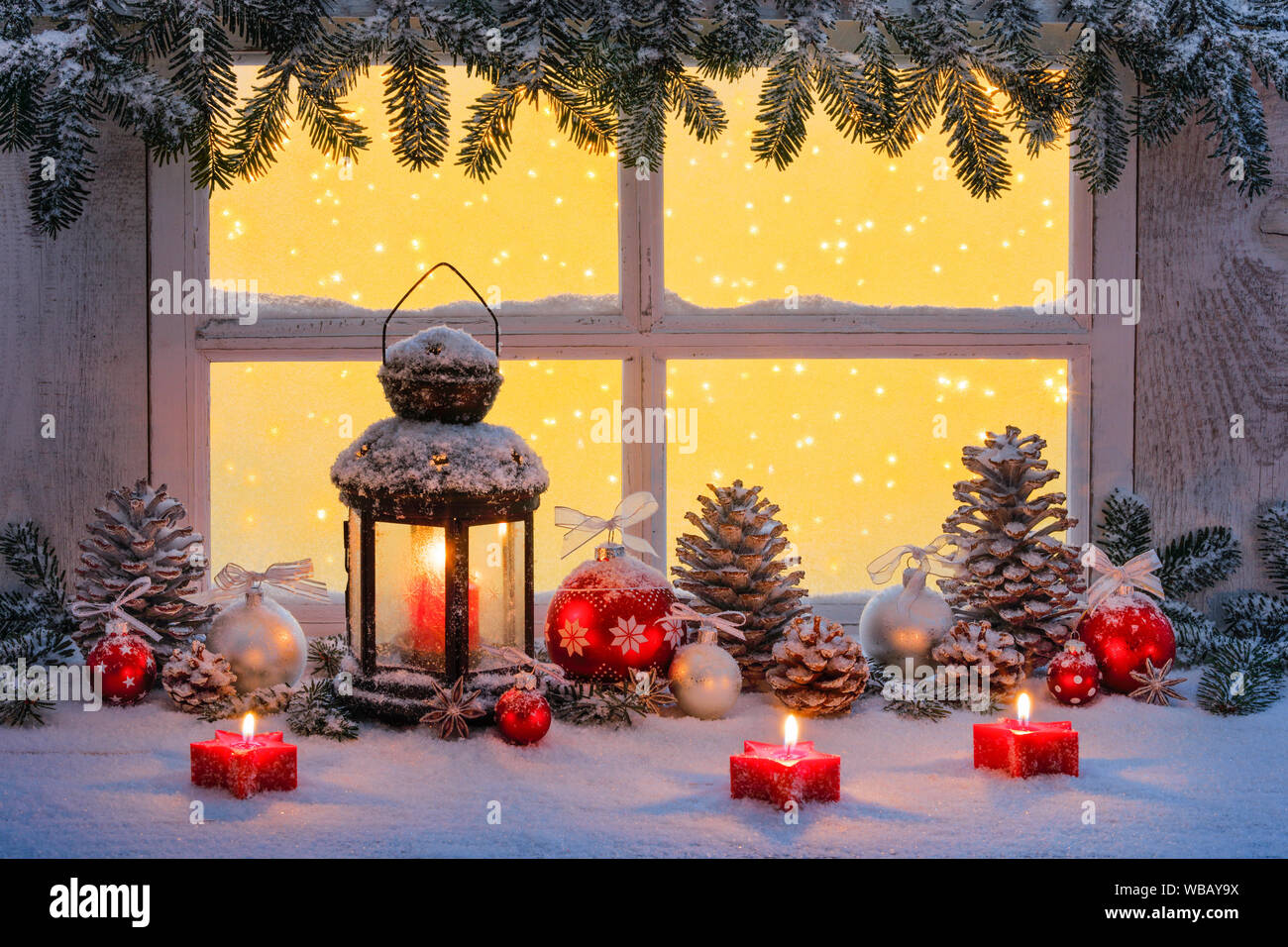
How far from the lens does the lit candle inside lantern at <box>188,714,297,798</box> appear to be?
1.35 metres

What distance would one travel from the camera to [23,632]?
1.99 m

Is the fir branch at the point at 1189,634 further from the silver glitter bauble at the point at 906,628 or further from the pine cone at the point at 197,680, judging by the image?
the pine cone at the point at 197,680

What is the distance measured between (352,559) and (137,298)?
2.60ft

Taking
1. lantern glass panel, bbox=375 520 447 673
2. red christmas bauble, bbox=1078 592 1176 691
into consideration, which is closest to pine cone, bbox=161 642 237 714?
lantern glass panel, bbox=375 520 447 673

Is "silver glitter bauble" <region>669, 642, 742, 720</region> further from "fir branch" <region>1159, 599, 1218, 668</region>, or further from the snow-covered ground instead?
"fir branch" <region>1159, 599, 1218, 668</region>

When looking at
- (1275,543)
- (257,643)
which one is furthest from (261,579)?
(1275,543)

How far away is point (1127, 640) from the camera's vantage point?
5.92 feet

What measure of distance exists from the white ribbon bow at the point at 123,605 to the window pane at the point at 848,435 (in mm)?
958

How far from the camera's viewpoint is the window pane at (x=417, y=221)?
7.16 ft

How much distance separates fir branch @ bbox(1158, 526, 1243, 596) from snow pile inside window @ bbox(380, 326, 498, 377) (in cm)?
139

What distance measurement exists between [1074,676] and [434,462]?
41.2 inches

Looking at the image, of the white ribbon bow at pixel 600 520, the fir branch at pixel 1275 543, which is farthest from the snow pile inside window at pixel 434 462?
the fir branch at pixel 1275 543
